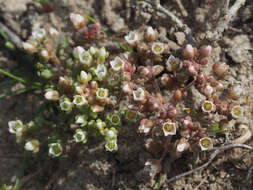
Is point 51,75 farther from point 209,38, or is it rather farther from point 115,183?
point 209,38

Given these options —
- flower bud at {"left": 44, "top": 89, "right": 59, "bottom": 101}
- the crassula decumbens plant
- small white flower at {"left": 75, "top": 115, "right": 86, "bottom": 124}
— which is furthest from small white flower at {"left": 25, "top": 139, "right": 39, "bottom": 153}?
small white flower at {"left": 75, "top": 115, "right": 86, "bottom": 124}

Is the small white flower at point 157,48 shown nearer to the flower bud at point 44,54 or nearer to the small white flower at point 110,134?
the small white flower at point 110,134

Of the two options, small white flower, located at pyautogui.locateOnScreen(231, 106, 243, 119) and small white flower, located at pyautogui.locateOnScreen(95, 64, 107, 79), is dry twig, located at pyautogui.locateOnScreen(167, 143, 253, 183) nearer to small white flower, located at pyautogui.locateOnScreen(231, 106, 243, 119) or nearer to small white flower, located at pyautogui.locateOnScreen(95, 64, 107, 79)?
small white flower, located at pyautogui.locateOnScreen(231, 106, 243, 119)

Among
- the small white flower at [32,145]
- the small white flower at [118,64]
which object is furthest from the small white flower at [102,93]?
the small white flower at [32,145]

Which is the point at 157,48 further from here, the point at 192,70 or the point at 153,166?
the point at 153,166

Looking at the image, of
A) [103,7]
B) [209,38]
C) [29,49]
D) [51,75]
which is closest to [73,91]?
[51,75]

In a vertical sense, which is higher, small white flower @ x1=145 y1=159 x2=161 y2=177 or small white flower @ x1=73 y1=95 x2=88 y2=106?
small white flower @ x1=73 y1=95 x2=88 y2=106

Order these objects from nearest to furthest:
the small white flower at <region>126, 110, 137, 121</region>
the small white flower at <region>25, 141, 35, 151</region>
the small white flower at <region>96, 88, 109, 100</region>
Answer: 1. the small white flower at <region>126, 110, 137, 121</region>
2. the small white flower at <region>96, 88, 109, 100</region>
3. the small white flower at <region>25, 141, 35, 151</region>

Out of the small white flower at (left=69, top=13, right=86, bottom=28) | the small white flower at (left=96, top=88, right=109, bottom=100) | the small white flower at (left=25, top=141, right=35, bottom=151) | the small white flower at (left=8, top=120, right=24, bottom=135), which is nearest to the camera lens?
the small white flower at (left=96, top=88, right=109, bottom=100)

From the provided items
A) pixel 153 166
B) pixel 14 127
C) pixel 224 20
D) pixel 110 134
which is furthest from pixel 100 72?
pixel 224 20
